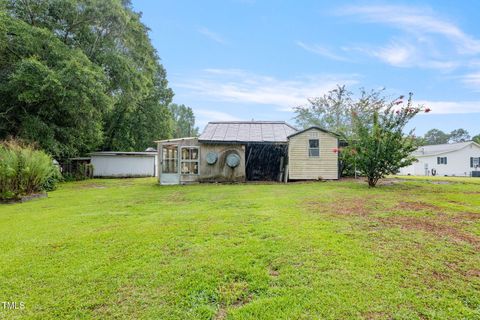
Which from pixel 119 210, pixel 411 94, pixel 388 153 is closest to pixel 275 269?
pixel 119 210

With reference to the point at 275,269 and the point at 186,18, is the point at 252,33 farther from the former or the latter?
the point at 275,269

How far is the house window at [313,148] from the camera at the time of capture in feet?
45.6

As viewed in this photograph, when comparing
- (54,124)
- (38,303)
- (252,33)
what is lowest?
(38,303)

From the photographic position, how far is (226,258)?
3273mm

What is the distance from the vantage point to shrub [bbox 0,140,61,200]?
28.9ft

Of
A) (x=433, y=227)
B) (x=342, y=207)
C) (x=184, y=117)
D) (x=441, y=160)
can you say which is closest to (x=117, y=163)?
(x=342, y=207)

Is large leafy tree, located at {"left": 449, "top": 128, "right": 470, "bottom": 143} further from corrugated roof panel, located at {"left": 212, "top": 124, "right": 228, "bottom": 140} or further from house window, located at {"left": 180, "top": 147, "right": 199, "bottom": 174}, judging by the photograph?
house window, located at {"left": 180, "top": 147, "right": 199, "bottom": 174}

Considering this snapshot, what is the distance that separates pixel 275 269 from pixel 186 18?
14.9 metres

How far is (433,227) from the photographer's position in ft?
14.5

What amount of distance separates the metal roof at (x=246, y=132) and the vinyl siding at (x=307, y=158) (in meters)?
0.75

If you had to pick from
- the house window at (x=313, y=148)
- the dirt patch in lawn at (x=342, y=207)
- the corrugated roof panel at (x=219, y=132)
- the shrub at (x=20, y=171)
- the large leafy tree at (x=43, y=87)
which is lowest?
the dirt patch in lawn at (x=342, y=207)

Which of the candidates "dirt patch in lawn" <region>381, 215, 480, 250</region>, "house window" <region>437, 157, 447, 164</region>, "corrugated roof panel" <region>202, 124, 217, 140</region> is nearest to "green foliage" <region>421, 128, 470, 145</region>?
"house window" <region>437, 157, 447, 164</region>

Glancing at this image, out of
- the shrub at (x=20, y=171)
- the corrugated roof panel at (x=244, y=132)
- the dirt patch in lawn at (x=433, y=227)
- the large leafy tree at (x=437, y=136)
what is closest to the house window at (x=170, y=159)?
the corrugated roof panel at (x=244, y=132)

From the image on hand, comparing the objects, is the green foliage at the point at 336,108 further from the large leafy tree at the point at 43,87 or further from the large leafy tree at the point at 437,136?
the large leafy tree at the point at 437,136
